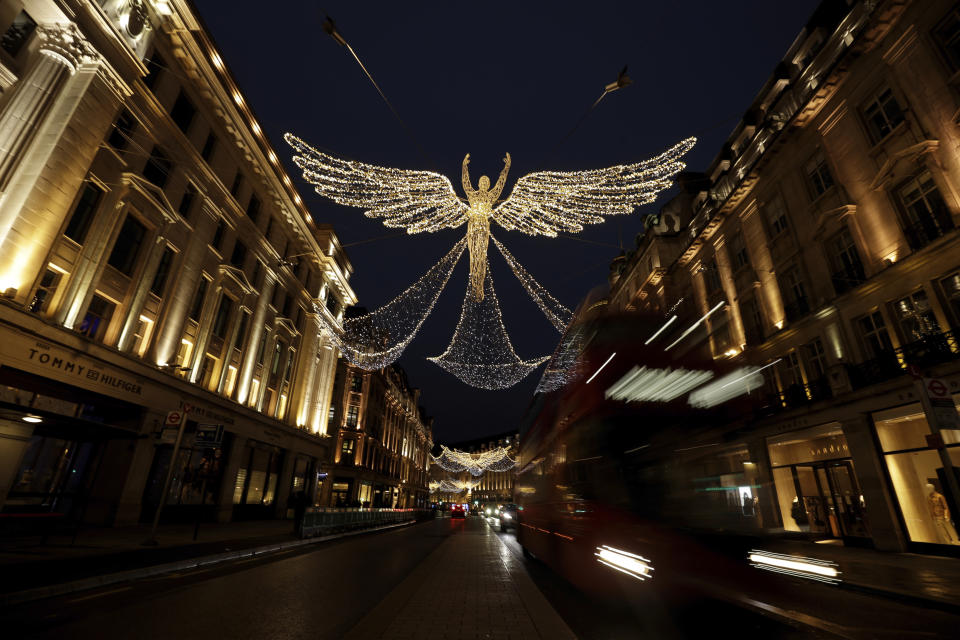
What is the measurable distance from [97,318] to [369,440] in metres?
34.2

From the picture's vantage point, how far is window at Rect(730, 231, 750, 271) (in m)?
22.5

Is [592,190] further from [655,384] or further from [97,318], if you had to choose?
[97,318]

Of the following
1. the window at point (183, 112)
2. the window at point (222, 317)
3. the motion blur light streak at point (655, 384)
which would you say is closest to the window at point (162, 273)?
the window at point (222, 317)

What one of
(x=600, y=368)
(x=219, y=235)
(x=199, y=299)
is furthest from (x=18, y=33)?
(x=600, y=368)

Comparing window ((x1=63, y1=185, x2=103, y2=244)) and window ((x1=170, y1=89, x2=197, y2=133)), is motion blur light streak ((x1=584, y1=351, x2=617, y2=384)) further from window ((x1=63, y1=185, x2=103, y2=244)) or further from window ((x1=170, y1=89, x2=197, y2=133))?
window ((x1=170, y1=89, x2=197, y2=133))

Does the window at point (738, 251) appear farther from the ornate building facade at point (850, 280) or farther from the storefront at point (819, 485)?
the storefront at point (819, 485)

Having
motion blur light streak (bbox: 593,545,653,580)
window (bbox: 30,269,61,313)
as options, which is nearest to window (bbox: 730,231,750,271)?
motion blur light streak (bbox: 593,545,653,580)

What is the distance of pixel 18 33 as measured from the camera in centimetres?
1243

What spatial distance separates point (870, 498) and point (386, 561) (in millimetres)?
16048

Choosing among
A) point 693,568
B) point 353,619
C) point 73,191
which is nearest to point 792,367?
point 693,568

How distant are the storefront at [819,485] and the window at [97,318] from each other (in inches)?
1087

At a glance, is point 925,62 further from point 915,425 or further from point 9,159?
point 9,159

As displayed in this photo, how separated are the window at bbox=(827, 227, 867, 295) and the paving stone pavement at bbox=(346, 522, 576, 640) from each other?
52.7 feet

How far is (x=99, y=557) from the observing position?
29.1 feet
